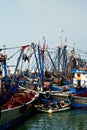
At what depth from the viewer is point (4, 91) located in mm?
31000

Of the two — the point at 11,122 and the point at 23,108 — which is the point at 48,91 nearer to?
the point at 23,108

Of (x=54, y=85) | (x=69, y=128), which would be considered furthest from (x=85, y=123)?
(x=54, y=85)

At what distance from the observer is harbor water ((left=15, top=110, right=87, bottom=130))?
2839cm

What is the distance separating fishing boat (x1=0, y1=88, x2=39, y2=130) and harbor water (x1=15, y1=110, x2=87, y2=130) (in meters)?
0.65

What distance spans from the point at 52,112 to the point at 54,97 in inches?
135

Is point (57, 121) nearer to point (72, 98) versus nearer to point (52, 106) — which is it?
point (52, 106)

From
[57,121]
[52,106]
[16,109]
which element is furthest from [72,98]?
[16,109]

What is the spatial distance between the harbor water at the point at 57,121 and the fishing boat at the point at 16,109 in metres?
0.65

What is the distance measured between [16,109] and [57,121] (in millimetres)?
5299

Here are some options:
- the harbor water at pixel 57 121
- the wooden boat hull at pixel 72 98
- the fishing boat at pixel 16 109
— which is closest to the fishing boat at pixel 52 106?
the wooden boat hull at pixel 72 98

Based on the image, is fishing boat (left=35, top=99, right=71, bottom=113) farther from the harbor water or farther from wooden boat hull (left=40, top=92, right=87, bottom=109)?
the harbor water

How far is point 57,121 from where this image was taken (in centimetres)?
3108

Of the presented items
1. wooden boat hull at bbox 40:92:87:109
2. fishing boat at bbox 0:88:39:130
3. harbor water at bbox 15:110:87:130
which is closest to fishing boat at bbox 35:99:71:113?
wooden boat hull at bbox 40:92:87:109

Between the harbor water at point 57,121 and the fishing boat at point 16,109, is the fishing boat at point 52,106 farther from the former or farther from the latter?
the fishing boat at point 16,109
